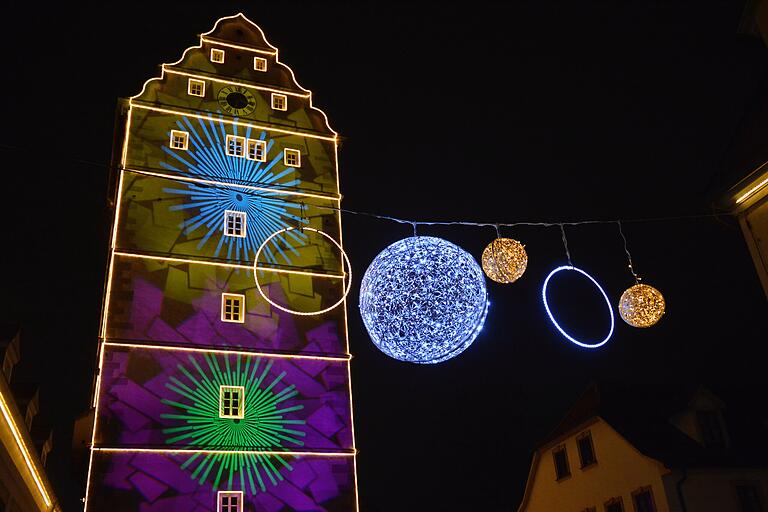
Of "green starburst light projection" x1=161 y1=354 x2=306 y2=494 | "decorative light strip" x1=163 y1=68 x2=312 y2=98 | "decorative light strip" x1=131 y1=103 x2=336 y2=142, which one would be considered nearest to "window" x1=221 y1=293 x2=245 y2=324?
"green starburst light projection" x1=161 y1=354 x2=306 y2=494

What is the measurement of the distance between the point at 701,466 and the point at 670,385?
5062 mm

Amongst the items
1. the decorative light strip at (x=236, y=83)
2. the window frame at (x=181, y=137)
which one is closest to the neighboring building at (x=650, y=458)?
the decorative light strip at (x=236, y=83)

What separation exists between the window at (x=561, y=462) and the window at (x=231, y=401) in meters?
10.7

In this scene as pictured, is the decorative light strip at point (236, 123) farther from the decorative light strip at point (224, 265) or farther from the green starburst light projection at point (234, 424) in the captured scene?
the green starburst light projection at point (234, 424)

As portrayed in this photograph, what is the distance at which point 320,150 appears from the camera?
2331 centimetres

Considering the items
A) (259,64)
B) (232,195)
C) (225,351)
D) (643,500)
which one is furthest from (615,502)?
(259,64)

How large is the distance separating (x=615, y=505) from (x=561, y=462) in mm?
2918

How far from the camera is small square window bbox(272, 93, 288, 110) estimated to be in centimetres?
2353

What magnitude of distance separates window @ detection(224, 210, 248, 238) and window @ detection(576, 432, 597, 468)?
11710mm

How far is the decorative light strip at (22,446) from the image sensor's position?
10922mm

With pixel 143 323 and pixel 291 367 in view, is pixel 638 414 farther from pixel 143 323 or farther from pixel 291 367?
pixel 143 323

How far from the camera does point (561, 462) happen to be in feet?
78.5

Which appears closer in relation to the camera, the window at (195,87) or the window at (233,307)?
the window at (233,307)

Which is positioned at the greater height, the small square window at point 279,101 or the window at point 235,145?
the small square window at point 279,101
